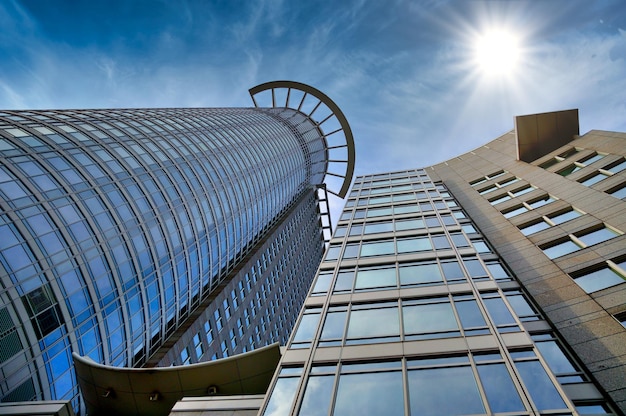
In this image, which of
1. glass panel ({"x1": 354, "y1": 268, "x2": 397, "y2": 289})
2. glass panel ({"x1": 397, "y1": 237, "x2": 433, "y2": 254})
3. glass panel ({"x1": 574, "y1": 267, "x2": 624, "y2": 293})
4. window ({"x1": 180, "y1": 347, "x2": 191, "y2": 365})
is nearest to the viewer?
glass panel ({"x1": 574, "y1": 267, "x2": 624, "y2": 293})

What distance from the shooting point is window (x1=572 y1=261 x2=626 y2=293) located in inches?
639

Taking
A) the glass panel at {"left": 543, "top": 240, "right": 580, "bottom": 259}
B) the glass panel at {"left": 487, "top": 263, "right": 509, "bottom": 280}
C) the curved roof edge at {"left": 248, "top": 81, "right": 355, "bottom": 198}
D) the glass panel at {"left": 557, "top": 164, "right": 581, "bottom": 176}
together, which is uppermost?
the curved roof edge at {"left": 248, "top": 81, "right": 355, "bottom": 198}

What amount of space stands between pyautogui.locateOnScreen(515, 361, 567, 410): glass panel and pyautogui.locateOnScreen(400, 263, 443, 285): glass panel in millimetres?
6043

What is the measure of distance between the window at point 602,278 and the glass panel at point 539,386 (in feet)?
24.1

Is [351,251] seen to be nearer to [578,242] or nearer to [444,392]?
[578,242]

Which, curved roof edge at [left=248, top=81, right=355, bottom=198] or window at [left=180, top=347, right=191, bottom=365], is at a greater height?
curved roof edge at [left=248, top=81, right=355, bottom=198]

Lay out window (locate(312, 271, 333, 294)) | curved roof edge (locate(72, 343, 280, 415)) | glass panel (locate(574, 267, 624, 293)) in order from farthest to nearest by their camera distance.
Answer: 1. window (locate(312, 271, 333, 294))
2. glass panel (locate(574, 267, 624, 293))
3. curved roof edge (locate(72, 343, 280, 415))

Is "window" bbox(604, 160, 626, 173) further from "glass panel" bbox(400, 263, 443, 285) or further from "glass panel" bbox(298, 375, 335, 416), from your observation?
"glass panel" bbox(298, 375, 335, 416)

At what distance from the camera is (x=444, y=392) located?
10.4 metres

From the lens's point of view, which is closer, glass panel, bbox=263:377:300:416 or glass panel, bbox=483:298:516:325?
glass panel, bbox=263:377:300:416

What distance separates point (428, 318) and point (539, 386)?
439 centimetres

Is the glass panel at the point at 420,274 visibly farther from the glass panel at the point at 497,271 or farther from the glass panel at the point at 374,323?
the glass panel at the point at 497,271

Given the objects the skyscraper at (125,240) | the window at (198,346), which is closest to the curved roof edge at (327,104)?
the skyscraper at (125,240)

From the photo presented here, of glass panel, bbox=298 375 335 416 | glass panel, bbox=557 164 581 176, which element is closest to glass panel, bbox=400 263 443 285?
glass panel, bbox=298 375 335 416
